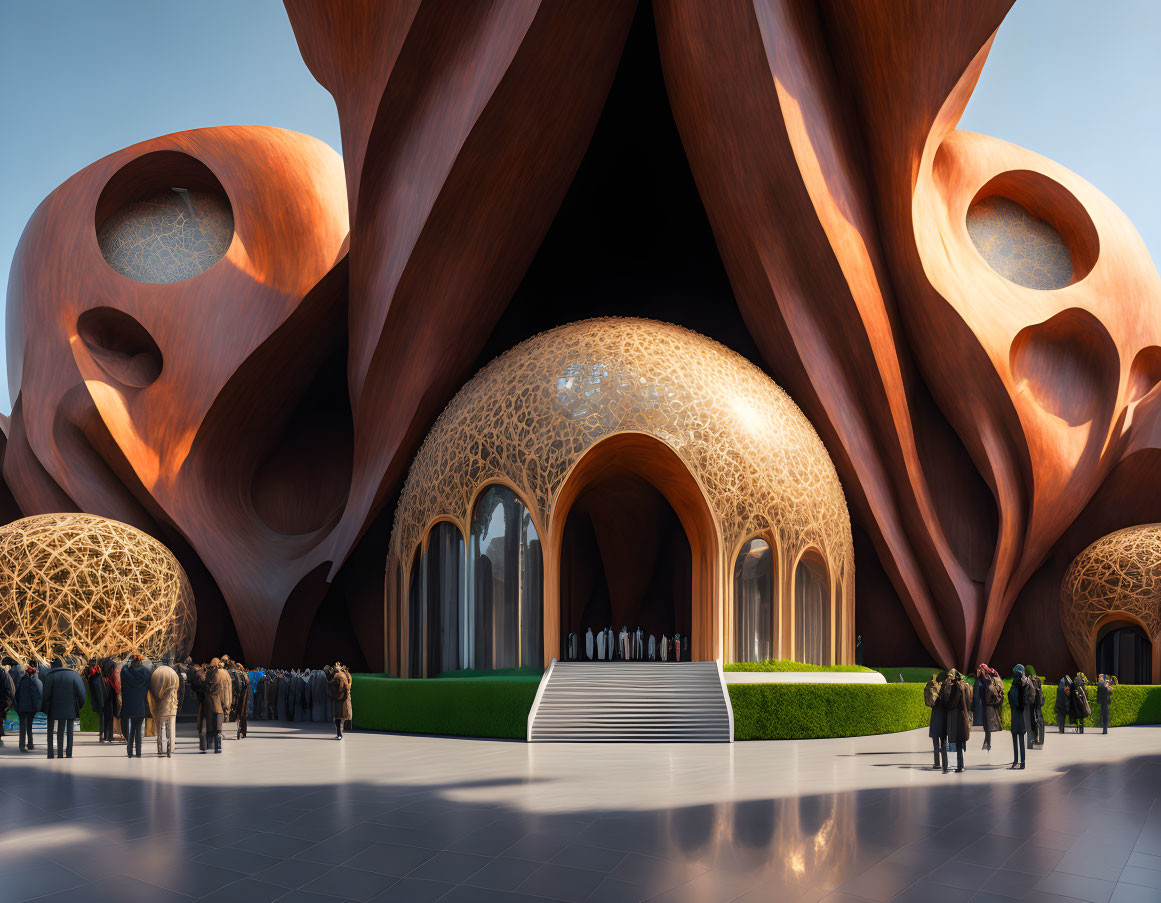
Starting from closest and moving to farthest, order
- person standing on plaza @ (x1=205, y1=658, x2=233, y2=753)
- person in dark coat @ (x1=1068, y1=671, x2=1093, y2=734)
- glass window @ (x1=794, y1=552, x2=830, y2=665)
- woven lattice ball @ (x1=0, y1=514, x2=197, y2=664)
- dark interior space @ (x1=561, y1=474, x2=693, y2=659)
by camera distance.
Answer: person standing on plaza @ (x1=205, y1=658, x2=233, y2=753) < person in dark coat @ (x1=1068, y1=671, x2=1093, y2=734) < woven lattice ball @ (x1=0, y1=514, x2=197, y2=664) < glass window @ (x1=794, y1=552, x2=830, y2=665) < dark interior space @ (x1=561, y1=474, x2=693, y2=659)

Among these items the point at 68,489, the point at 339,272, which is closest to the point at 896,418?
the point at 339,272

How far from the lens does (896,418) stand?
2367cm

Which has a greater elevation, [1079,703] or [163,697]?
[163,697]

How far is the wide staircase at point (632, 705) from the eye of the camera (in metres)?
16.7

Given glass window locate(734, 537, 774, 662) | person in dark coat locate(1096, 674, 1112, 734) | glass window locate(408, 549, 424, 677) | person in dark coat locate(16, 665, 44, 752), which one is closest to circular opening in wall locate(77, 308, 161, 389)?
glass window locate(408, 549, 424, 677)

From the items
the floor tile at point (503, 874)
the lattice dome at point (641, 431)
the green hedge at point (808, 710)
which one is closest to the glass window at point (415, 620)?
the lattice dome at point (641, 431)

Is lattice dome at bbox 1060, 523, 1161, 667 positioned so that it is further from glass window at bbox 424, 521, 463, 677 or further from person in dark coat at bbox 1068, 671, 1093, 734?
glass window at bbox 424, 521, 463, 677

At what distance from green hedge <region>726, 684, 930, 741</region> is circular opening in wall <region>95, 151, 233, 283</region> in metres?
20.7

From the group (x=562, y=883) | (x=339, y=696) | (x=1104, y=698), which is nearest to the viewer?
(x=562, y=883)

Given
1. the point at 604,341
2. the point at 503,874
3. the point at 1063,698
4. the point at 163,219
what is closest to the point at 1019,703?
the point at 1063,698

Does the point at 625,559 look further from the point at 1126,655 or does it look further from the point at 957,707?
the point at 957,707

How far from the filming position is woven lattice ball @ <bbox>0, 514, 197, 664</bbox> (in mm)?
20016

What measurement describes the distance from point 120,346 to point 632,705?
63.4 feet

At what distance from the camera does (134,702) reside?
46.4ft
